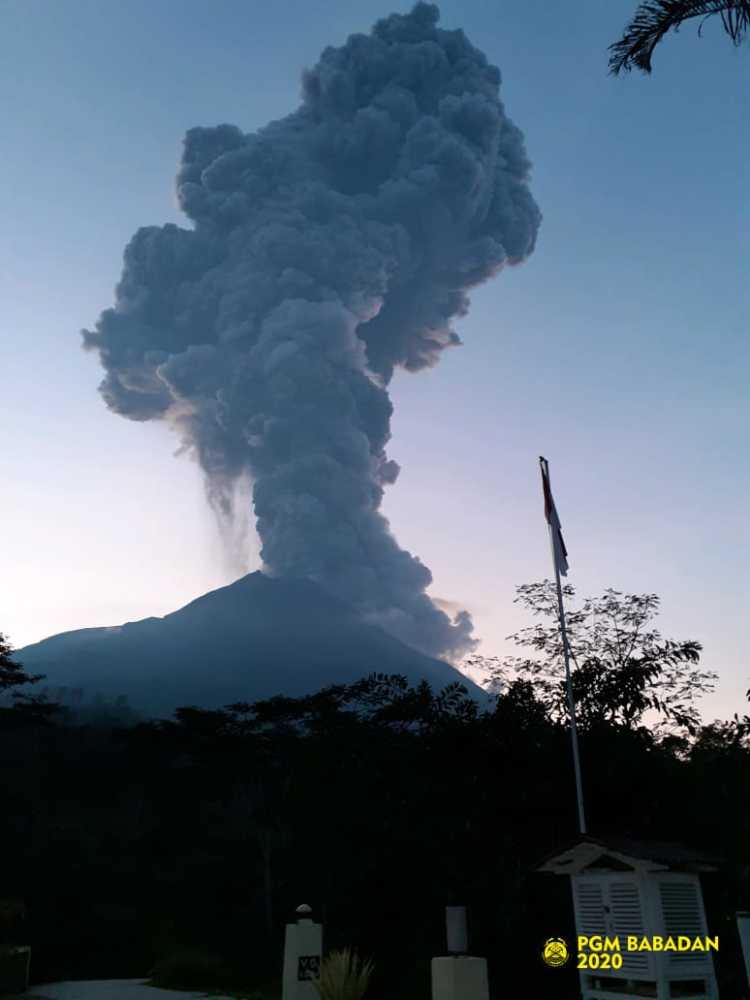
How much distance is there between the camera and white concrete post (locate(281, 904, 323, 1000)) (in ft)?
45.7

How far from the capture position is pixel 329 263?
368ft

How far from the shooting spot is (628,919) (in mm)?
13859

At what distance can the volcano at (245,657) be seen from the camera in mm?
150500

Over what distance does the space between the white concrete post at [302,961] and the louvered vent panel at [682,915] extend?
5.69m

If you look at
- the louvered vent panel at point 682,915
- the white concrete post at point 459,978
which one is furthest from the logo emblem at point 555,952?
the white concrete post at point 459,978

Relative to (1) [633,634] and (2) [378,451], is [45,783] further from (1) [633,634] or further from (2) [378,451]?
(2) [378,451]

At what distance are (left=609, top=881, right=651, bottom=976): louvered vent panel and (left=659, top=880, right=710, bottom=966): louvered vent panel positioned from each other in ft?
1.26

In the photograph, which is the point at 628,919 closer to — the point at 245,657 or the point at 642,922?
the point at 642,922

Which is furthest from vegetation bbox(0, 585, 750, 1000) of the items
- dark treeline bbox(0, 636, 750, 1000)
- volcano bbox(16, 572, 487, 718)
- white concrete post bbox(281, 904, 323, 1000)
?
volcano bbox(16, 572, 487, 718)

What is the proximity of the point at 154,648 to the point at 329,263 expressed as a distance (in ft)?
328

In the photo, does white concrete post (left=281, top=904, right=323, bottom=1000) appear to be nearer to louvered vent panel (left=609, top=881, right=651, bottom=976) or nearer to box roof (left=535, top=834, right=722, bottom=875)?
box roof (left=535, top=834, right=722, bottom=875)

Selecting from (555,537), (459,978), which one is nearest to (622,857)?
(459,978)

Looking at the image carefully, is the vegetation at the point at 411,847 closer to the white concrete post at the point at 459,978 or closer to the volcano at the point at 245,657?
the white concrete post at the point at 459,978

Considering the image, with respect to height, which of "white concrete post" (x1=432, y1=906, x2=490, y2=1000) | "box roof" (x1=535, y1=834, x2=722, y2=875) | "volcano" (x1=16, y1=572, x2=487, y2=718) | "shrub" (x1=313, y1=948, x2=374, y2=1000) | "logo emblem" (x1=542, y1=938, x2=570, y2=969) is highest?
"volcano" (x1=16, y1=572, x2=487, y2=718)
